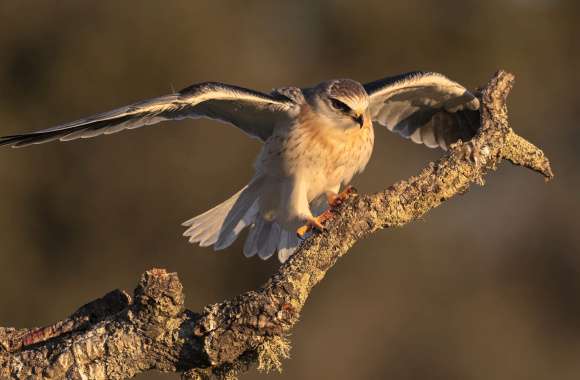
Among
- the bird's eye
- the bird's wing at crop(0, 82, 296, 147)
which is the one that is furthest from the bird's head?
the bird's wing at crop(0, 82, 296, 147)

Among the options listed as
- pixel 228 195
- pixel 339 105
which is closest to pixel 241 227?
pixel 339 105

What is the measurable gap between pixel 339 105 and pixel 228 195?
360 inches

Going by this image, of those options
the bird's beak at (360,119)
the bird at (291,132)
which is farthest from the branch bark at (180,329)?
the bird's beak at (360,119)

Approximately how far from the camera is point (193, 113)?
7.01 metres

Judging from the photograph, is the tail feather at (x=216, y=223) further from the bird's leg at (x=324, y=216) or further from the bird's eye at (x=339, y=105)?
the bird's eye at (x=339, y=105)

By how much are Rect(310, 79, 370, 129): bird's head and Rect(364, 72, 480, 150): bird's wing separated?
326 millimetres

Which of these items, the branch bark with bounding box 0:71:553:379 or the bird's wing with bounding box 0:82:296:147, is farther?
the bird's wing with bounding box 0:82:296:147

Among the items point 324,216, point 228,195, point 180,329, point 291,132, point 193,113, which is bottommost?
point 180,329

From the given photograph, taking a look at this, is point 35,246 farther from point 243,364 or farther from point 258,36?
point 243,364

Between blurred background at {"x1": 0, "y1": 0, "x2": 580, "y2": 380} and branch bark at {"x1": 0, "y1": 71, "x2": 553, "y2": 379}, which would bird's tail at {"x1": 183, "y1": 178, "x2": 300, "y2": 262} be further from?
blurred background at {"x1": 0, "y1": 0, "x2": 580, "y2": 380}

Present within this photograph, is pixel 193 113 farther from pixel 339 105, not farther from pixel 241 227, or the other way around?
pixel 241 227

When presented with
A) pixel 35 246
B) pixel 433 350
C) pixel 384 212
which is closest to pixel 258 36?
pixel 35 246

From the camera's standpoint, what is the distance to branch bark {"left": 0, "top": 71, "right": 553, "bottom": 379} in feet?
15.4

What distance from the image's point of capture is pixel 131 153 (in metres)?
16.3
